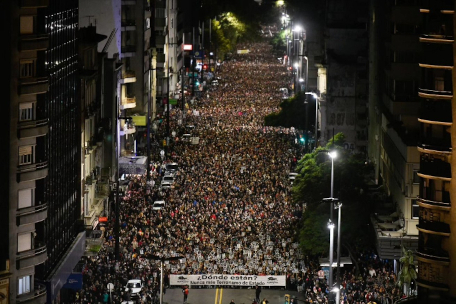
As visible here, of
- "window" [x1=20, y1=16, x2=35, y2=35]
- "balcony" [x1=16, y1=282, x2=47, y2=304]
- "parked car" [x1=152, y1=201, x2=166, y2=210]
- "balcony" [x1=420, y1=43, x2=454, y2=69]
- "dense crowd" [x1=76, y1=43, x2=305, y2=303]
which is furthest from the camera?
"parked car" [x1=152, y1=201, x2=166, y2=210]

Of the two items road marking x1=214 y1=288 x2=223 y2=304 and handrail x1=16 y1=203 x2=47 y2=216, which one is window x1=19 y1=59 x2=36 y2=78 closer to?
handrail x1=16 y1=203 x2=47 y2=216

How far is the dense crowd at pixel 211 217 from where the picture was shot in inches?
2793

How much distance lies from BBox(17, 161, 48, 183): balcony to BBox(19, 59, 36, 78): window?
140 inches

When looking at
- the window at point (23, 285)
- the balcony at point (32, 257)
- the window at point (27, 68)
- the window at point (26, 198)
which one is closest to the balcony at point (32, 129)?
the window at point (27, 68)

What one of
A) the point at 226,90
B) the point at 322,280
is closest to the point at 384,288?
the point at 322,280

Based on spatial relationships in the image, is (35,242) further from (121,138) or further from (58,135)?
(121,138)

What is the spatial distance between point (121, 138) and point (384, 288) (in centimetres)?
4018

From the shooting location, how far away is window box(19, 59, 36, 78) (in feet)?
177

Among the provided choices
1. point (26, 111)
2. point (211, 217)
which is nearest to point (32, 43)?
point (26, 111)

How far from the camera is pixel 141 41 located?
4577 inches

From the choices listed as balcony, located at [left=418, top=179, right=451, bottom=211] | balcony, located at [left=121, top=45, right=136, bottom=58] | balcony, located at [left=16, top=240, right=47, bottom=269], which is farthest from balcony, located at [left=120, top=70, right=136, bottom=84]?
balcony, located at [left=418, top=179, right=451, bottom=211]

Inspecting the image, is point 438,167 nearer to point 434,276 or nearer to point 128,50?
point 434,276

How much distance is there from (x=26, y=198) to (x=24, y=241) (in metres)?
→ 1.74

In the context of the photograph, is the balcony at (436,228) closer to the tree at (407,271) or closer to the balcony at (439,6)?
the balcony at (439,6)
